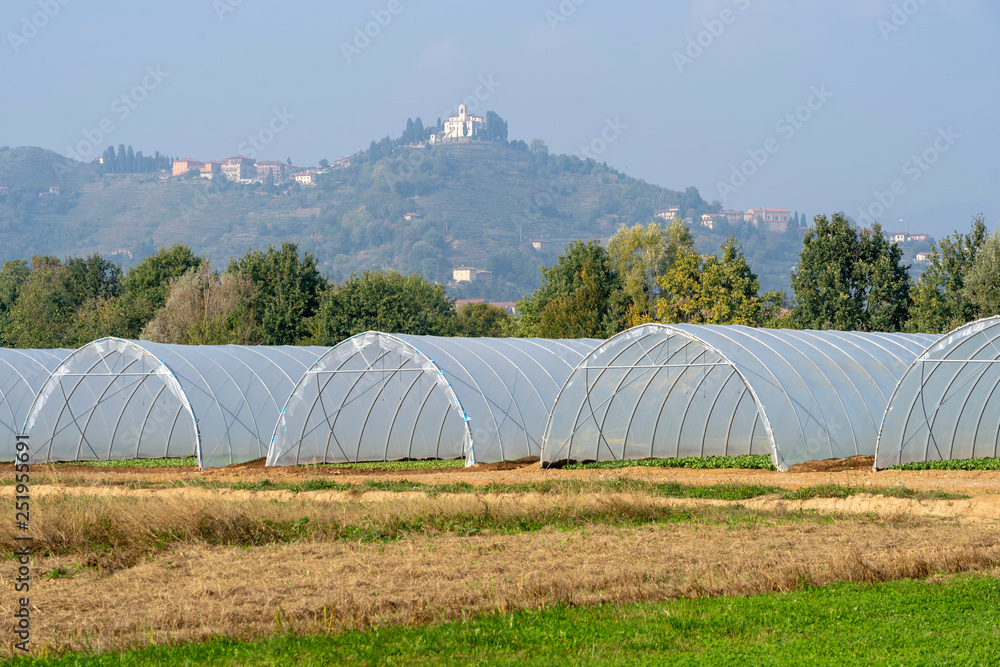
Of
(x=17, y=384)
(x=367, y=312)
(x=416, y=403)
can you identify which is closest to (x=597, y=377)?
(x=416, y=403)

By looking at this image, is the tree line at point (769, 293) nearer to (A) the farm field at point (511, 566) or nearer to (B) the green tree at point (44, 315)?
(A) the farm field at point (511, 566)

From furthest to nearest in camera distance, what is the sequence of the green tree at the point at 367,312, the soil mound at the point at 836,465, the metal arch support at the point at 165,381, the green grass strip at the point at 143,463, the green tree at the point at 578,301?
the green tree at the point at 367,312
the green tree at the point at 578,301
the green grass strip at the point at 143,463
the metal arch support at the point at 165,381
the soil mound at the point at 836,465

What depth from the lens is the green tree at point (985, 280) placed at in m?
57.3

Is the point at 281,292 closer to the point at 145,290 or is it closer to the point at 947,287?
the point at 145,290

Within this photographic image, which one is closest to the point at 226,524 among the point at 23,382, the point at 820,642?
the point at 820,642

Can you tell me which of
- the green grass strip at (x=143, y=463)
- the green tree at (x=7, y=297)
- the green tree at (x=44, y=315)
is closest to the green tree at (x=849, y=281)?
the green grass strip at (x=143, y=463)

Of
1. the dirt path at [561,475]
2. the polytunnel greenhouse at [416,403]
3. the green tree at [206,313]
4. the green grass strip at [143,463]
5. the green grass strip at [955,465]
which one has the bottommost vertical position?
the green grass strip at [143,463]

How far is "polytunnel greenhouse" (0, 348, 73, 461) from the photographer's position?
4141 centimetres

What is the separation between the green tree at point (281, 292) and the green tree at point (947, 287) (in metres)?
48.4

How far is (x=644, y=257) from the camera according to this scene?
3191 inches

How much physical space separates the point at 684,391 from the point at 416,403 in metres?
10.5

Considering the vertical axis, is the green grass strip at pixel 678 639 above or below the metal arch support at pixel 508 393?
below

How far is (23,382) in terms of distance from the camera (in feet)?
143

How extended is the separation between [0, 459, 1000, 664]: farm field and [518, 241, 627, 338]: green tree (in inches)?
1980
